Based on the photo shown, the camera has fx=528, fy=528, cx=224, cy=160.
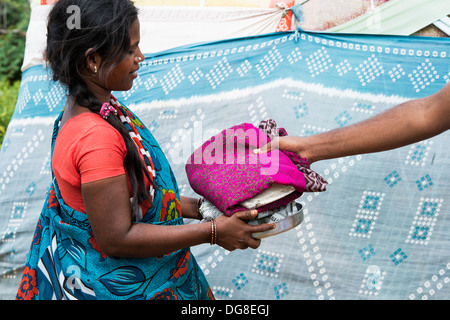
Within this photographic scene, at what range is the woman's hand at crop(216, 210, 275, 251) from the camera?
1.63 metres

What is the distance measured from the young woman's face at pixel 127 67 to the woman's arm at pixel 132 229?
0.31m

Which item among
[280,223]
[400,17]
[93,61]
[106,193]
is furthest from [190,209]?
[400,17]

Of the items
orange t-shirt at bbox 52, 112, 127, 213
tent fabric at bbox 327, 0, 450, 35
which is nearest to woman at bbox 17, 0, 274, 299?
orange t-shirt at bbox 52, 112, 127, 213

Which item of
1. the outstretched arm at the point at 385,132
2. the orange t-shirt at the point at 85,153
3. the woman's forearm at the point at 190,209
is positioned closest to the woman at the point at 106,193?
the orange t-shirt at the point at 85,153

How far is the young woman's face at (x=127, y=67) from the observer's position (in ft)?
5.16

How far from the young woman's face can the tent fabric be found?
4.81 ft

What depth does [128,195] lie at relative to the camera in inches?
59.2

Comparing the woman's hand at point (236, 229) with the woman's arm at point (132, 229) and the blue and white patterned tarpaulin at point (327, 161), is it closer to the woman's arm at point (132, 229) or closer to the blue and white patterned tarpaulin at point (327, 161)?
the woman's arm at point (132, 229)

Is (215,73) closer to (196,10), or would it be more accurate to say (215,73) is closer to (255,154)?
(196,10)

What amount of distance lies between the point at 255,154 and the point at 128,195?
449mm

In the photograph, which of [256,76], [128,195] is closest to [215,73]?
[256,76]

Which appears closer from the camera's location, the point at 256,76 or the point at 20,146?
the point at 256,76

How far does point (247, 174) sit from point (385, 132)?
0.53 m
